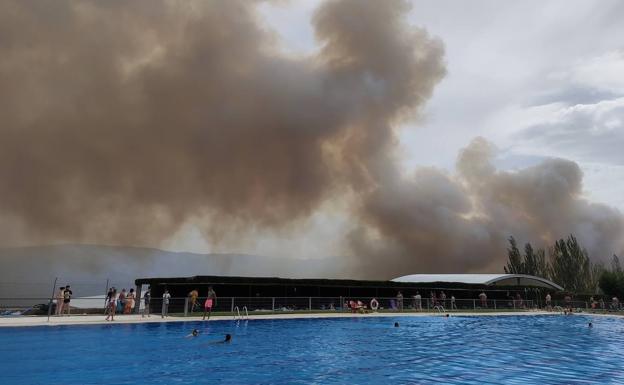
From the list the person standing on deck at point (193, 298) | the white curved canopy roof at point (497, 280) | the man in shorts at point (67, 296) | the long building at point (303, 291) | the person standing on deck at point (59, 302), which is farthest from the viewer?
the white curved canopy roof at point (497, 280)

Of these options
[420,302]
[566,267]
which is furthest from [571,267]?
[420,302]

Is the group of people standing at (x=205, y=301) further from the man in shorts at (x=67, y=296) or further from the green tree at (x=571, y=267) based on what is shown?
the green tree at (x=571, y=267)

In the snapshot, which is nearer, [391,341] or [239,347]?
[239,347]

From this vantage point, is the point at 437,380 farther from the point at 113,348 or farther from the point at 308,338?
the point at 113,348

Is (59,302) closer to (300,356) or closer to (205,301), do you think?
(205,301)

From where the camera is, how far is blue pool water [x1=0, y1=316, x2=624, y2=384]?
1379cm

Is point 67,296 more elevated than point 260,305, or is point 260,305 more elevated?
point 67,296

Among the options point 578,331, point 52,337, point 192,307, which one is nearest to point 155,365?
point 52,337

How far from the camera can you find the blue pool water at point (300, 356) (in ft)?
45.2

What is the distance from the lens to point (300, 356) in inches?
712

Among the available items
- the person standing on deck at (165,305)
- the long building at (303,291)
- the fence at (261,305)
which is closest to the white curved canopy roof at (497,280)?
the long building at (303,291)

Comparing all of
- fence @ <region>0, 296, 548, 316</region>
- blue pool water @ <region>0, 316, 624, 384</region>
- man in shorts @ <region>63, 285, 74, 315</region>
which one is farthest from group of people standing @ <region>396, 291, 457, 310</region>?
man in shorts @ <region>63, 285, 74, 315</region>

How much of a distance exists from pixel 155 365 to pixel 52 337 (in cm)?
886

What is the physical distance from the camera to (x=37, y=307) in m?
35.3
